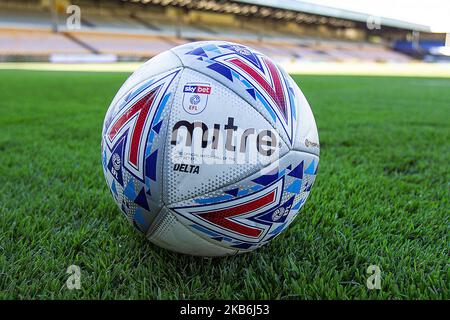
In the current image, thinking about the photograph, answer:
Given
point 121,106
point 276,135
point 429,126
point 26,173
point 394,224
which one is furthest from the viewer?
point 429,126

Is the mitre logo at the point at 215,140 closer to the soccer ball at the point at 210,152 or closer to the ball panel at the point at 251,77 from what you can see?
the soccer ball at the point at 210,152

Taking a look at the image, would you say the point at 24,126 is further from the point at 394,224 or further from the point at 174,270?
the point at 394,224

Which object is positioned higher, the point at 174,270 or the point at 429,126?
the point at 429,126

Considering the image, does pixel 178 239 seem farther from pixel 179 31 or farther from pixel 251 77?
pixel 179 31

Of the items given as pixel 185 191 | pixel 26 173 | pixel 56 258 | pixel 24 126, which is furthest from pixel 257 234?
pixel 24 126

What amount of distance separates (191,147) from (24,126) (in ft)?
11.6

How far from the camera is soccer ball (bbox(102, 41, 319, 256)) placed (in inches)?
54.0

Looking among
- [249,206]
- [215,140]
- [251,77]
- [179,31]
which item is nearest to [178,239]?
[249,206]

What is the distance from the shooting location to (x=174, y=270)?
152 centimetres

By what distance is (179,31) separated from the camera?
113 feet

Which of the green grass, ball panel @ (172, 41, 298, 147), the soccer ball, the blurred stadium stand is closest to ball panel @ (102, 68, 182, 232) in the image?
the soccer ball

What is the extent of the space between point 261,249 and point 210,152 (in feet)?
1.88
